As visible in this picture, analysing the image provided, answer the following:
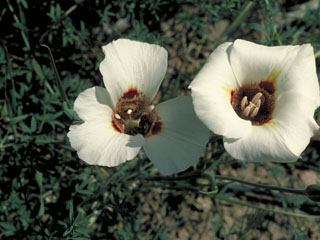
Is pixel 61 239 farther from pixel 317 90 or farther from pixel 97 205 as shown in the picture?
pixel 317 90

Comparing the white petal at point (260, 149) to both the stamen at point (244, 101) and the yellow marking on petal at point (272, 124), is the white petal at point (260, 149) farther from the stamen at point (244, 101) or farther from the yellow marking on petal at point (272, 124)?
the stamen at point (244, 101)

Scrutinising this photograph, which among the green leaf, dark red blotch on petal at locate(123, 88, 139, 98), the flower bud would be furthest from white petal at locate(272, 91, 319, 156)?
the green leaf

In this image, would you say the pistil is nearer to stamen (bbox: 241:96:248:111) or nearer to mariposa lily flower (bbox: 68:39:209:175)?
stamen (bbox: 241:96:248:111)

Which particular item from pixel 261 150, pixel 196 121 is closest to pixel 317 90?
pixel 261 150

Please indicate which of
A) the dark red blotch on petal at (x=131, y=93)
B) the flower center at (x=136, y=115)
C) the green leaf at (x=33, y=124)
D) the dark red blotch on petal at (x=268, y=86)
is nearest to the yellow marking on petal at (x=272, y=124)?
the dark red blotch on petal at (x=268, y=86)

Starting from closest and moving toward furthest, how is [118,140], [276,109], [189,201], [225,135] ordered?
1. [225,135]
2. [118,140]
3. [276,109]
4. [189,201]

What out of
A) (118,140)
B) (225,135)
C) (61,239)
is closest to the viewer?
(225,135)
